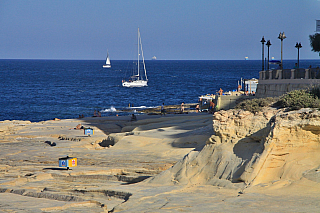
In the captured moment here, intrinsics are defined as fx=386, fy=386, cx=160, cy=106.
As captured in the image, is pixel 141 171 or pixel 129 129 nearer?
pixel 141 171

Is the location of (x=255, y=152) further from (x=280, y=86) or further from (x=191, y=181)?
(x=280, y=86)

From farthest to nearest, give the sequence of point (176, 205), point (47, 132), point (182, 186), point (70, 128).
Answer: point (70, 128) → point (47, 132) → point (182, 186) → point (176, 205)

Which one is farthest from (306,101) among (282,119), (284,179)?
(284,179)

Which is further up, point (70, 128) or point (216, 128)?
point (216, 128)

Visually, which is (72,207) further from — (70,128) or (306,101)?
(70,128)

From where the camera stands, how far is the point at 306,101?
9398 mm

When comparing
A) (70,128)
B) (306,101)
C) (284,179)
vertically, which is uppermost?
(306,101)

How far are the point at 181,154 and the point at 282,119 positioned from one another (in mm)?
6933
